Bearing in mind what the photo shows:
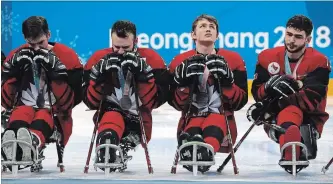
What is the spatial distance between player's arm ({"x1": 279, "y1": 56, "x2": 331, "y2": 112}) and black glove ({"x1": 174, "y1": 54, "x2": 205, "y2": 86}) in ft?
1.73

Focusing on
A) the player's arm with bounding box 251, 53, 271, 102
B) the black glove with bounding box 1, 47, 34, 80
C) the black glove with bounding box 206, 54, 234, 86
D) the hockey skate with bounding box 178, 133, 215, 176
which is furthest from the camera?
the player's arm with bounding box 251, 53, 271, 102

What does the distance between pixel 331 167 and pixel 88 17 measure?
17.3 feet

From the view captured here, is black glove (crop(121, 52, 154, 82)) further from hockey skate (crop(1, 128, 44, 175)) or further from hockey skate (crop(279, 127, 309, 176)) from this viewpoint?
hockey skate (crop(279, 127, 309, 176))

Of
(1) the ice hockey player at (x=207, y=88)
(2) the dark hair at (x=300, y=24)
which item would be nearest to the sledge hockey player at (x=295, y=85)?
(2) the dark hair at (x=300, y=24)

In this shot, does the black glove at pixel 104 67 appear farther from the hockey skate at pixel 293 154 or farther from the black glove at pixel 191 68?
the hockey skate at pixel 293 154

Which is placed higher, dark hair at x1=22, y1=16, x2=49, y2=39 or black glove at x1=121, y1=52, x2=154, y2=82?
dark hair at x1=22, y1=16, x2=49, y2=39

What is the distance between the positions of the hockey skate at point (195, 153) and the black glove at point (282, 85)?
48 centimetres

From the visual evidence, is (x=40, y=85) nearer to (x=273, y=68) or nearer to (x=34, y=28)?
(x=34, y=28)

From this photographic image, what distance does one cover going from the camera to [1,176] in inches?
197

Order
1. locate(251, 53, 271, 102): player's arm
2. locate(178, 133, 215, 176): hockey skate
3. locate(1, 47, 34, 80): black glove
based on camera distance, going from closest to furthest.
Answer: locate(178, 133, 215, 176): hockey skate < locate(1, 47, 34, 80): black glove < locate(251, 53, 271, 102): player's arm

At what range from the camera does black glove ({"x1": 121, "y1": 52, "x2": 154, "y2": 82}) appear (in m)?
5.07

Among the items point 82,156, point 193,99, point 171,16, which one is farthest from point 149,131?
point 171,16

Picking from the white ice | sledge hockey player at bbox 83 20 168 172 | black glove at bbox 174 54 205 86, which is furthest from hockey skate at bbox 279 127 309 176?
sledge hockey player at bbox 83 20 168 172

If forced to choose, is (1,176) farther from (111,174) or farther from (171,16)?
(171,16)
